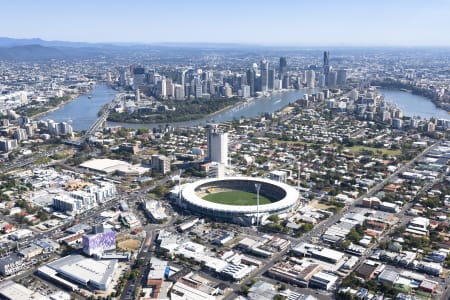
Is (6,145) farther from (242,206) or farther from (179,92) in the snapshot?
(179,92)

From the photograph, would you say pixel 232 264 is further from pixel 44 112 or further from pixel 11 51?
pixel 11 51

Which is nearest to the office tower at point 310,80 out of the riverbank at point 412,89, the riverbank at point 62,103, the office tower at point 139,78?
the riverbank at point 412,89

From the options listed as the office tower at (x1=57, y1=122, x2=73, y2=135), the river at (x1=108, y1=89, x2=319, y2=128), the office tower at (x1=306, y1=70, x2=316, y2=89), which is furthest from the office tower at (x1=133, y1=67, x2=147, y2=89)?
the office tower at (x1=57, y1=122, x2=73, y2=135)

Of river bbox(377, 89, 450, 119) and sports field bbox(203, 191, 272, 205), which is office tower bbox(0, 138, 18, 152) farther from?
river bbox(377, 89, 450, 119)

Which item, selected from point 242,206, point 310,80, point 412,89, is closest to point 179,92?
→ point 310,80

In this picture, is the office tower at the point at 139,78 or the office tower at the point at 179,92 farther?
the office tower at the point at 139,78

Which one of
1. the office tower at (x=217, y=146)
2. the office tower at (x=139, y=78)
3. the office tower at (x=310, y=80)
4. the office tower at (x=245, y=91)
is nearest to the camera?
the office tower at (x=217, y=146)

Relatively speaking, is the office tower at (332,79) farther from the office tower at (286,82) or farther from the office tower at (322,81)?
the office tower at (286,82)
